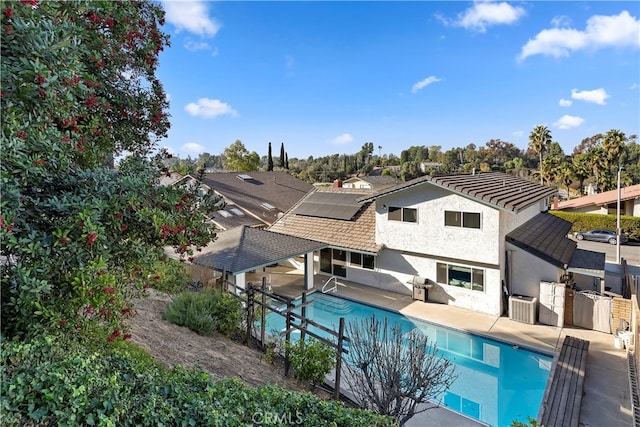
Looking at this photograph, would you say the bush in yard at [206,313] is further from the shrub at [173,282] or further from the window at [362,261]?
the window at [362,261]

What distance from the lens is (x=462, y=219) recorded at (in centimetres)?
1680

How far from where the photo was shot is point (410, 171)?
244 ft

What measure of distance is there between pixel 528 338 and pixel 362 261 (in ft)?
30.4

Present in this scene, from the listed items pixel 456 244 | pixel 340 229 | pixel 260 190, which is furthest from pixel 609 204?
pixel 260 190

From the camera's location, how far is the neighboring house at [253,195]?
1073 inches

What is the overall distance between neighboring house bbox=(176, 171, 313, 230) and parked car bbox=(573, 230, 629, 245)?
27.7 meters

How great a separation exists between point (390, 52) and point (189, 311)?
21311mm

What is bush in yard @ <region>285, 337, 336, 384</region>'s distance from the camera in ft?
27.5

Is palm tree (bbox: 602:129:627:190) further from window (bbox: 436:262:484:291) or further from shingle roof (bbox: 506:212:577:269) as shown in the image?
window (bbox: 436:262:484:291)

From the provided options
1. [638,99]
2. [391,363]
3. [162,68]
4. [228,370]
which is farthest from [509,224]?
[162,68]

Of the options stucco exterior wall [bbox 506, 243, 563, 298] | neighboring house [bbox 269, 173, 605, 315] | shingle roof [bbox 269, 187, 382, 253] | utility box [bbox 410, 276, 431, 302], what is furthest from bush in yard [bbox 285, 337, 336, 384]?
stucco exterior wall [bbox 506, 243, 563, 298]

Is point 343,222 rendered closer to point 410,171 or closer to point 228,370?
point 228,370

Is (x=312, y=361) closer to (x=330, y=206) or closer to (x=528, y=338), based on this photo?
(x=528, y=338)

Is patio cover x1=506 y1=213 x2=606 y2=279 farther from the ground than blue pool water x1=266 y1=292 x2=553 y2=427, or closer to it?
farther from the ground
